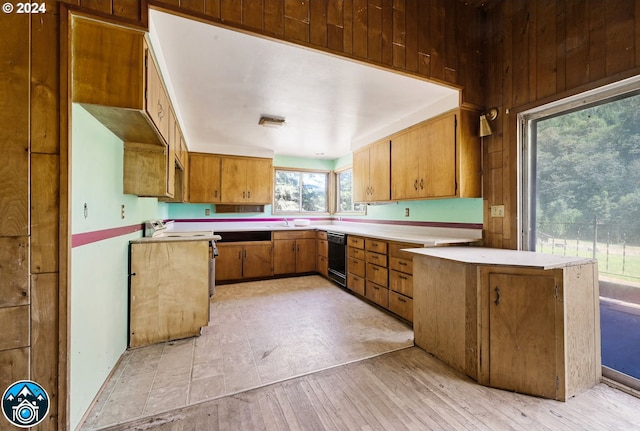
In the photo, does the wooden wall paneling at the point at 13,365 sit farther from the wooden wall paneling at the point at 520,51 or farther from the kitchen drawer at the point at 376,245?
the wooden wall paneling at the point at 520,51

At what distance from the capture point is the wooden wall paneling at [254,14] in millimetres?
1722

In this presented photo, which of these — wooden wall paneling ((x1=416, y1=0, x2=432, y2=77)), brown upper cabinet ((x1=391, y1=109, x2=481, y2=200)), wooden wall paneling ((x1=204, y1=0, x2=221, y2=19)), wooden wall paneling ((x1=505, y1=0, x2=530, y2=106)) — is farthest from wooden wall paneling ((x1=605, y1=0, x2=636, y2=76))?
wooden wall paneling ((x1=204, y1=0, x2=221, y2=19))

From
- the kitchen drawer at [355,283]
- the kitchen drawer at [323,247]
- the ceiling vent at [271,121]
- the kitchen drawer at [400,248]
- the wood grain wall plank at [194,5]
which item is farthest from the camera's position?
the kitchen drawer at [323,247]

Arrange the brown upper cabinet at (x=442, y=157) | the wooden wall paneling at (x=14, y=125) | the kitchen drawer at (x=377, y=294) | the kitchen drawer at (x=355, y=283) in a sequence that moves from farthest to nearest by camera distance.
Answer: the kitchen drawer at (x=355, y=283) < the kitchen drawer at (x=377, y=294) < the brown upper cabinet at (x=442, y=157) < the wooden wall paneling at (x=14, y=125)

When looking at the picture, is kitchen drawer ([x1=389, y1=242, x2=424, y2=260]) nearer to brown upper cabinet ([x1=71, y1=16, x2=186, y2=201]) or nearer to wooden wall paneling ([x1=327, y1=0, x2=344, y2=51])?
wooden wall paneling ([x1=327, y1=0, x2=344, y2=51])

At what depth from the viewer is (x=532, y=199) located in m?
2.36

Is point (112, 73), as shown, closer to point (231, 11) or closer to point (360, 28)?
point (231, 11)

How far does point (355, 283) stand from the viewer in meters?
3.71

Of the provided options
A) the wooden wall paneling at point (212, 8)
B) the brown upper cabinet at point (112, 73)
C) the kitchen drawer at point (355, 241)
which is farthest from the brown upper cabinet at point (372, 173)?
the brown upper cabinet at point (112, 73)

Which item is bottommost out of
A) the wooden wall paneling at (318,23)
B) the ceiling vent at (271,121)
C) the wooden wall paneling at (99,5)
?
the wooden wall paneling at (99,5)

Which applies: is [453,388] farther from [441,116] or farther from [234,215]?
[234,215]

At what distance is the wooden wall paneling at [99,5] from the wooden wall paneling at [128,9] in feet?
0.07

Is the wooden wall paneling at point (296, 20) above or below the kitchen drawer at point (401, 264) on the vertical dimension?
above

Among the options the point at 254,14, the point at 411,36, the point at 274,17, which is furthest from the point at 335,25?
the point at 411,36
